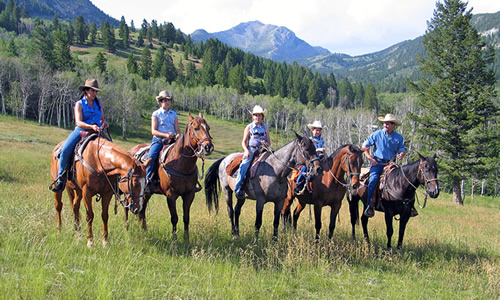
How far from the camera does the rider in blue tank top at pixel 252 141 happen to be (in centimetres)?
838

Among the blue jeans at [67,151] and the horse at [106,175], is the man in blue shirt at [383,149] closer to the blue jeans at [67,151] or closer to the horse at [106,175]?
the horse at [106,175]

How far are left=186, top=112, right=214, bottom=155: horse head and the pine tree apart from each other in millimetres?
26376

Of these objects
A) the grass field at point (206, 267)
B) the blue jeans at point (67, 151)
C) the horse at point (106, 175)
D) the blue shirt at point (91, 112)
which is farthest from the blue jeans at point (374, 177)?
the blue jeans at point (67, 151)

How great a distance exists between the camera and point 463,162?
26.4m

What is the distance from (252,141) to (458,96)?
26042 millimetres

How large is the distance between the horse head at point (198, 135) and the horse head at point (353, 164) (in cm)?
359

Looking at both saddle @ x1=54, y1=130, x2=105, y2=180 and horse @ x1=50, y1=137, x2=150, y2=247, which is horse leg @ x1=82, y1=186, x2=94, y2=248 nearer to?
horse @ x1=50, y1=137, x2=150, y2=247

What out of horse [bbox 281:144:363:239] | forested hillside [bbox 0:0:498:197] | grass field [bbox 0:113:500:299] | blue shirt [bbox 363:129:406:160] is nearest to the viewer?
grass field [bbox 0:113:500:299]

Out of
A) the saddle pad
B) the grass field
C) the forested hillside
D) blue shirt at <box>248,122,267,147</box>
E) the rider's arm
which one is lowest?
the grass field

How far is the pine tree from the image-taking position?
1027 inches

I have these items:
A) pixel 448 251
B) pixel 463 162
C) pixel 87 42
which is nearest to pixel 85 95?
pixel 448 251

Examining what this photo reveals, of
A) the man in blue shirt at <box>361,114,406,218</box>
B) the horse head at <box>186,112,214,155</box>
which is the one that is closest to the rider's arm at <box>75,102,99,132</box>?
the horse head at <box>186,112,214,155</box>

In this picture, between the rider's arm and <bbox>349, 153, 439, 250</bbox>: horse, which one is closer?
the rider's arm

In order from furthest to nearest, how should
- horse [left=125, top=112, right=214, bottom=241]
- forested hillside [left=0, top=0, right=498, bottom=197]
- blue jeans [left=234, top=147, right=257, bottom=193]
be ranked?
1. forested hillside [left=0, top=0, right=498, bottom=197]
2. blue jeans [left=234, top=147, right=257, bottom=193]
3. horse [left=125, top=112, right=214, bottom=241]
